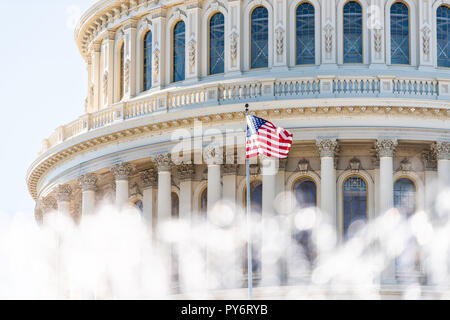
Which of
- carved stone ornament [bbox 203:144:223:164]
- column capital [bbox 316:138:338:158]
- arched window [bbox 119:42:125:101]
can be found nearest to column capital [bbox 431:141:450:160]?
column capital [bbox 316:138:338:158]

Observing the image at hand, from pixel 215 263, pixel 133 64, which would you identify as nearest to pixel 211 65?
pixel 133 64

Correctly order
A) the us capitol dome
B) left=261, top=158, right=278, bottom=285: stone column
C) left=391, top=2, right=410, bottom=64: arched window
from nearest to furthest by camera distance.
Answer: the us capitol dome < left=261, top=158, right=278, bottom=285: stone column < left=391, top=2, right=410, bottom=64: arched window

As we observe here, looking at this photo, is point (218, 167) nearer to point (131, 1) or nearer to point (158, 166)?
point (158, 166)

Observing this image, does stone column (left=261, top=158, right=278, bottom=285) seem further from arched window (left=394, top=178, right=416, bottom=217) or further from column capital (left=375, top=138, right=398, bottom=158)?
arched window (left=394, top=178, right=416, bottom=217)

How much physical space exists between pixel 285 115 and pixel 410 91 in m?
5.07

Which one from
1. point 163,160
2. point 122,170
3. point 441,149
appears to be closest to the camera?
point 441,149

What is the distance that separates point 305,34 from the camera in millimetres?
66750

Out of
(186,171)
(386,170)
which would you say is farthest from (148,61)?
(386,170)

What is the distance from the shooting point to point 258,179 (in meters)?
65.4

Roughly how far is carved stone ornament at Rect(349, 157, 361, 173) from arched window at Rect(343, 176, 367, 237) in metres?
0.43

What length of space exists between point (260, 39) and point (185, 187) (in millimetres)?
6916

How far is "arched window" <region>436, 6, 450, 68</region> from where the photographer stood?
219ft

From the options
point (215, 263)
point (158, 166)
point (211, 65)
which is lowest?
point (215, 263)

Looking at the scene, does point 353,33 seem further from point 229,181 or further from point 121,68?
point 121,68
